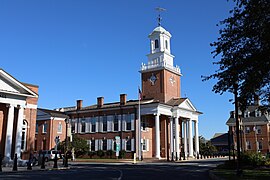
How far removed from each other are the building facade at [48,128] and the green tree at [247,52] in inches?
1691

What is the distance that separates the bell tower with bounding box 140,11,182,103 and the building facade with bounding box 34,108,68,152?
610 inches

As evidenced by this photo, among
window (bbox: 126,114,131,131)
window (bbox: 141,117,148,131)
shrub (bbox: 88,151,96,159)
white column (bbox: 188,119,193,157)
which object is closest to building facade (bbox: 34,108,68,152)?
shrub (bbox: 88,151,96,159)

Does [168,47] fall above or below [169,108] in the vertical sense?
above

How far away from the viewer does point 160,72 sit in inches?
2140

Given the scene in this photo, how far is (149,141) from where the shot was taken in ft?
168

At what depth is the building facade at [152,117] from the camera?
50000 mm

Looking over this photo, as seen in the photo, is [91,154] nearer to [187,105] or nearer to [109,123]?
[109,123]

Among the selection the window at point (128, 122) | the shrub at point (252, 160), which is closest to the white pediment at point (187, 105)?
the window at point (128, 122)

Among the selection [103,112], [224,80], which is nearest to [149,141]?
[103,112]

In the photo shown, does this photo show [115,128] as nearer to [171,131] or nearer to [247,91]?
[171,131]

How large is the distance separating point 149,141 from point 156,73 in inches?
457

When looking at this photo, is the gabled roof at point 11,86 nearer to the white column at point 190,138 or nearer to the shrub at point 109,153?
the shrub at point 109,153

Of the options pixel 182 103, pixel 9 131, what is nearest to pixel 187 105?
pixel 182 103

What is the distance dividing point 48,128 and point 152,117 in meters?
18.2
